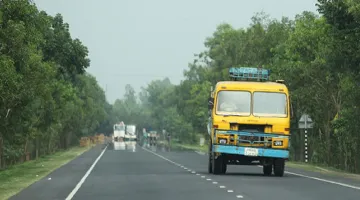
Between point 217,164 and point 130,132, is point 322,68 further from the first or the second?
point 130,132

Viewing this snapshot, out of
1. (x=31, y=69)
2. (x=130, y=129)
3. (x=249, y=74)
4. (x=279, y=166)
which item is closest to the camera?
(x=279, y=166)

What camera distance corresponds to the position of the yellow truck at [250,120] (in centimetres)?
3198

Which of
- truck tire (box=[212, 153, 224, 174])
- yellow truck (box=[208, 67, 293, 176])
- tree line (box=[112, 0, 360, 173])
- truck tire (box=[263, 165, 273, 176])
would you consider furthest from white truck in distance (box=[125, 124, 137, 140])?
yellow truck (box=[208, 67, 293, 176])

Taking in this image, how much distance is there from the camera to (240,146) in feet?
105

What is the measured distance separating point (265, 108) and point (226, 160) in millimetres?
2709

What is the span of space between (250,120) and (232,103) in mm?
893

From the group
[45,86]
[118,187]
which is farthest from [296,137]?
[118,187]

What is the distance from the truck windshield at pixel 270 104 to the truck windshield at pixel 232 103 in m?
0.30

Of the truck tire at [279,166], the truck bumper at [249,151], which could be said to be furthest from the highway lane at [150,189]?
the truck tire at [279,166]

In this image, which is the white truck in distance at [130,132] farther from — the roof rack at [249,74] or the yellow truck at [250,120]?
the yellow truck at [250,120]

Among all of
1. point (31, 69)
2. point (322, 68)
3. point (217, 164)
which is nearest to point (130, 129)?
point (322, 68)

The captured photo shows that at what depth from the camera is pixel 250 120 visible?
32.0m

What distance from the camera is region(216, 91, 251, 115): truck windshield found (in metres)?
32.2

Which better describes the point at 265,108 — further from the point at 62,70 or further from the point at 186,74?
the point at 186,74
